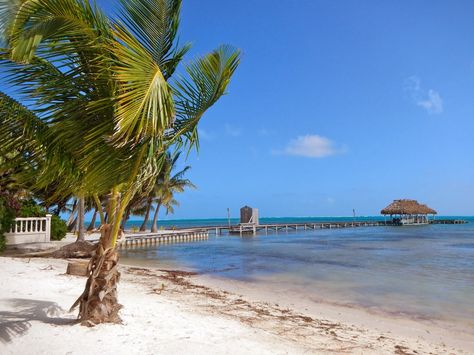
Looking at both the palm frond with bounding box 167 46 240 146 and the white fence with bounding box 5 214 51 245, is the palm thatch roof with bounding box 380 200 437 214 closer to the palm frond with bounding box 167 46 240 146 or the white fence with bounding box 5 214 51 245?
the white fence with bounding box 5 214 51 245

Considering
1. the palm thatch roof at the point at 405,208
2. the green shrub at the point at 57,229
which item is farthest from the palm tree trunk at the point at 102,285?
the palm thatch roof at the point at 405,208

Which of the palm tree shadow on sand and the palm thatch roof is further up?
the palm thatch roof

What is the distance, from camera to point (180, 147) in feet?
15.8

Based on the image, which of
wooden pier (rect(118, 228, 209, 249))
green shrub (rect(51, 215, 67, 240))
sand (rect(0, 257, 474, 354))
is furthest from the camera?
wooden pier (rect(118, 228, 209, 249))

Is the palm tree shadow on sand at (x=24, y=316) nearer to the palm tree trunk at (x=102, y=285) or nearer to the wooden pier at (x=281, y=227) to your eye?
the palm tree trunk at (x=102, y=285)

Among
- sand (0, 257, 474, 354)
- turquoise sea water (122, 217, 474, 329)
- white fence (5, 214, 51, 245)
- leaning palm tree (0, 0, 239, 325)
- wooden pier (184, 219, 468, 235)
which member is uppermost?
leaning palm tree (0, 0, 239, 325)

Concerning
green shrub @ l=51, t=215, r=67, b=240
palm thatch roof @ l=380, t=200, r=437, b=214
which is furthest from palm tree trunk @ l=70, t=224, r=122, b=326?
palm thatch roof @ l=380, t=200, r=437, b=214

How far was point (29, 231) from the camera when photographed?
1567 cm

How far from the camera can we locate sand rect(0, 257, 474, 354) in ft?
13.8

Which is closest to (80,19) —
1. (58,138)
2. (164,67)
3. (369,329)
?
(164,67)

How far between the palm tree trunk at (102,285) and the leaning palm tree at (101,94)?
0.04ft

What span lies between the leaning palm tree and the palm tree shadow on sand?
73 cm

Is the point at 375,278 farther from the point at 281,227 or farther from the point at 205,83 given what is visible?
the point at 281,227

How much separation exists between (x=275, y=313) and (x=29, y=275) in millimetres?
5591
